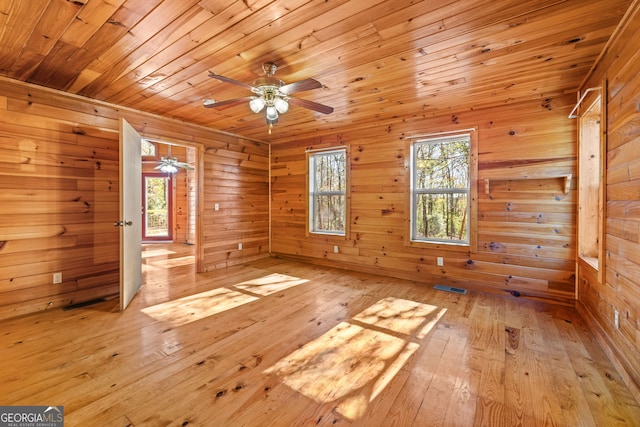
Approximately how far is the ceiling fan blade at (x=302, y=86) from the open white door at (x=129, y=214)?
196 centimetres

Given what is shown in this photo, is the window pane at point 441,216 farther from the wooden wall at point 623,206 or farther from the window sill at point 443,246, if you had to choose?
the wooden wall at point 623,206

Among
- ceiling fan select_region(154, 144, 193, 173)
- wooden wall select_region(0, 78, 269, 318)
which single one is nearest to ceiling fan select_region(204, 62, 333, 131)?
wooden wall select_region(0, 78, 269, 318)

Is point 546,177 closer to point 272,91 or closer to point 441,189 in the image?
point 441,189

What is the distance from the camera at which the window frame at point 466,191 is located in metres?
3.69

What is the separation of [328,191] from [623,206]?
12.6 ft

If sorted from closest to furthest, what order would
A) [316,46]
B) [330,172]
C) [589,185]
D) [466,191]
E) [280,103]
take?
[316,46]
[280,103]
[589,185]
[466,191]
[330,172]

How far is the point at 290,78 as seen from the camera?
8.98 ft

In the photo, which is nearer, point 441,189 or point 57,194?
point 57,194

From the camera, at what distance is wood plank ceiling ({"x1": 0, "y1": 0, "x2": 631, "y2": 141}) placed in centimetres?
180

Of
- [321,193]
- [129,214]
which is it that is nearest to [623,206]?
[321,193]

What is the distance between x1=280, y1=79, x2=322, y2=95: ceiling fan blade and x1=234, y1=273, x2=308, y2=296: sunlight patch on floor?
2.46 m

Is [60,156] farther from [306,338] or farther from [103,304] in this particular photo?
[306,338]

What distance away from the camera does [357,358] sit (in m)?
2.11

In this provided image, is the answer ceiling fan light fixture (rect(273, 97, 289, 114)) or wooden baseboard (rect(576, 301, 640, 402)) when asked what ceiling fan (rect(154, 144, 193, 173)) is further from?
wooden baseboard (rect(576, 301, 640, 402))
